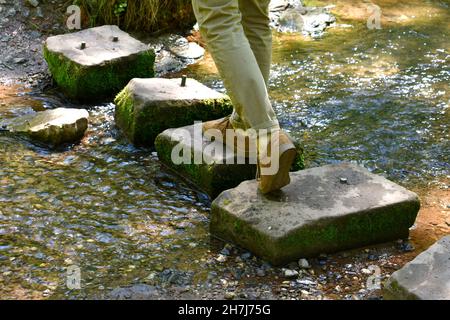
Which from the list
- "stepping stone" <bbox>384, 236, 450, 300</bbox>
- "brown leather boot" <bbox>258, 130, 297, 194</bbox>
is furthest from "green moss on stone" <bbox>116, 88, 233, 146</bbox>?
"stepping stone" <bbox>384, 236, 450, 300</bbox>

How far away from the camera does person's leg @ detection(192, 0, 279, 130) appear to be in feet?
8.89

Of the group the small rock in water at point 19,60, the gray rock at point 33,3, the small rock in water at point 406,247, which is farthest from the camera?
the gray rock at point 33,3

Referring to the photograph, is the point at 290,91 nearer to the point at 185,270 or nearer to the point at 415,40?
the point at 415,40

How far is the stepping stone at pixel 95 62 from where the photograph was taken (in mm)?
4516

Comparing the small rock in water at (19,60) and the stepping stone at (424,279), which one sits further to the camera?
the small rock in water at (19,60)

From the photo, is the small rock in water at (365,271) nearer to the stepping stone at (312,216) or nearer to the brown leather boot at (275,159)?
the stepping stone at (312,216)

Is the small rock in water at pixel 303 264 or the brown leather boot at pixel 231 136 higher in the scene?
the brown leather boot at pixel 231 136

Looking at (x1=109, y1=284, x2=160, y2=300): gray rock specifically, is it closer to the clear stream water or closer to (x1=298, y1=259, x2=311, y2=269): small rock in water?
the clear stream water

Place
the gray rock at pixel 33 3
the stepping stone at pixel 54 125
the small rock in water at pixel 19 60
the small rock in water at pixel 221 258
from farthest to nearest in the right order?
the gray rock at pixel 33 3, the small rock in water at pixel 19 60, the stepping stone at pixel 54 125, the small rock in water at pixel 221 258

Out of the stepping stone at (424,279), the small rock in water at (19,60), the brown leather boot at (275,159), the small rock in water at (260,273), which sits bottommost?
the small rock in water at (19,60)

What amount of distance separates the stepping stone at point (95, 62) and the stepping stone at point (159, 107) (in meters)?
0.42

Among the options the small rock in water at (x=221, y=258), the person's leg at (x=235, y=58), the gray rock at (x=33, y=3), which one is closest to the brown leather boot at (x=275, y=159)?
the person's leg at (x=235, y=58)
